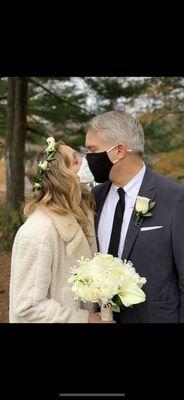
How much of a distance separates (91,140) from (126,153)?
8.9 inches

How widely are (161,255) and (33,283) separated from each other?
2.48 feet

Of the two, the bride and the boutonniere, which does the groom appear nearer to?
the boutonniere

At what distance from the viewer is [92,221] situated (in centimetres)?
325

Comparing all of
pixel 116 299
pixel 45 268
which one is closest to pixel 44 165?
pixel 45 268

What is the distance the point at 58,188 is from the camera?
296 cm

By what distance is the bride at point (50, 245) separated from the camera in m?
2.84

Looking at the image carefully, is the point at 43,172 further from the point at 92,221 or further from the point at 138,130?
the point at 138,130

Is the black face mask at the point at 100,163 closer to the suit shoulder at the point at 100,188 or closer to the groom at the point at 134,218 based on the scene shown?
the groom at the point at 134,218

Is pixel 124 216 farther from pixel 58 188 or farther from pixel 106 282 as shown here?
pixel 106 282

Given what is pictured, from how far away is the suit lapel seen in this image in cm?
316

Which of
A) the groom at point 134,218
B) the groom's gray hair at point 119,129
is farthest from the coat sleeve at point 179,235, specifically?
the groom's gray hair at point 119,129
